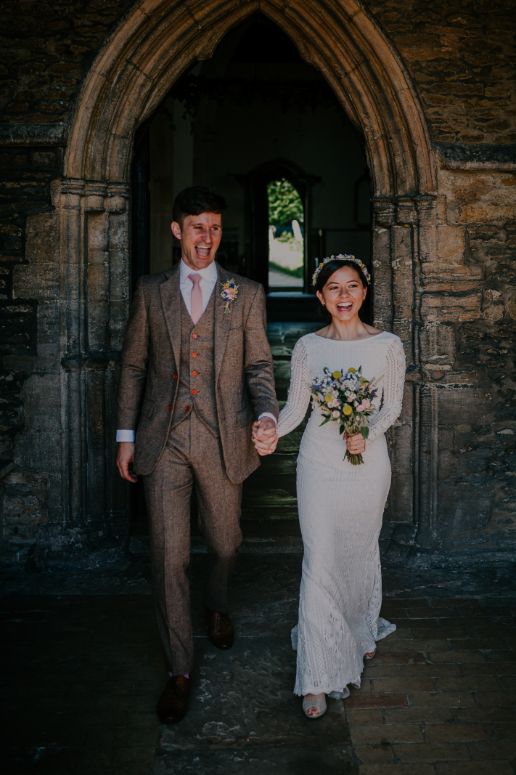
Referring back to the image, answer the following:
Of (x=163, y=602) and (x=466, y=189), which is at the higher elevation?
(x=466, y=189)

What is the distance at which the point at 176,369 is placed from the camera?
352cm

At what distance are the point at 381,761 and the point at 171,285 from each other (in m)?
2.03

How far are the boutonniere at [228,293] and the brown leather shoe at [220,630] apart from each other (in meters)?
1.50

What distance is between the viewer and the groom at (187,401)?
346 centimetres

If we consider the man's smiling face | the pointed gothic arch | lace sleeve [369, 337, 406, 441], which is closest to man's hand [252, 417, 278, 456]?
lace sleeve [369, 337, 406, 441]

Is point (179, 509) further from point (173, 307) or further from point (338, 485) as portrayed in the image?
point (173, 307)

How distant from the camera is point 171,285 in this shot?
359cm

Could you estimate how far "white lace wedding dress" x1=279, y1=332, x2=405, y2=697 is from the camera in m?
3.48

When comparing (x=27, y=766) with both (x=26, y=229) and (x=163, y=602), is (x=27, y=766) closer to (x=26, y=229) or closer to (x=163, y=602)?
(x=163, y=602)

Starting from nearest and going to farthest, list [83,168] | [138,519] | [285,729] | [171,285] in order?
[285,729] → [171,285] → [83,168] → [138,519]

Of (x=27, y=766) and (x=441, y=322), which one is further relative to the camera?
(x=441, y=322)

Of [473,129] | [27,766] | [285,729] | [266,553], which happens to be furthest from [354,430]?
[473,129]

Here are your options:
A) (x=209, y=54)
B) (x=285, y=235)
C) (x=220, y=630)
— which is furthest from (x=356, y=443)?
(x=285, y=235)

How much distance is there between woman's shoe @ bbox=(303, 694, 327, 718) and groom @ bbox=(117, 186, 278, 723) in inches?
19.0
